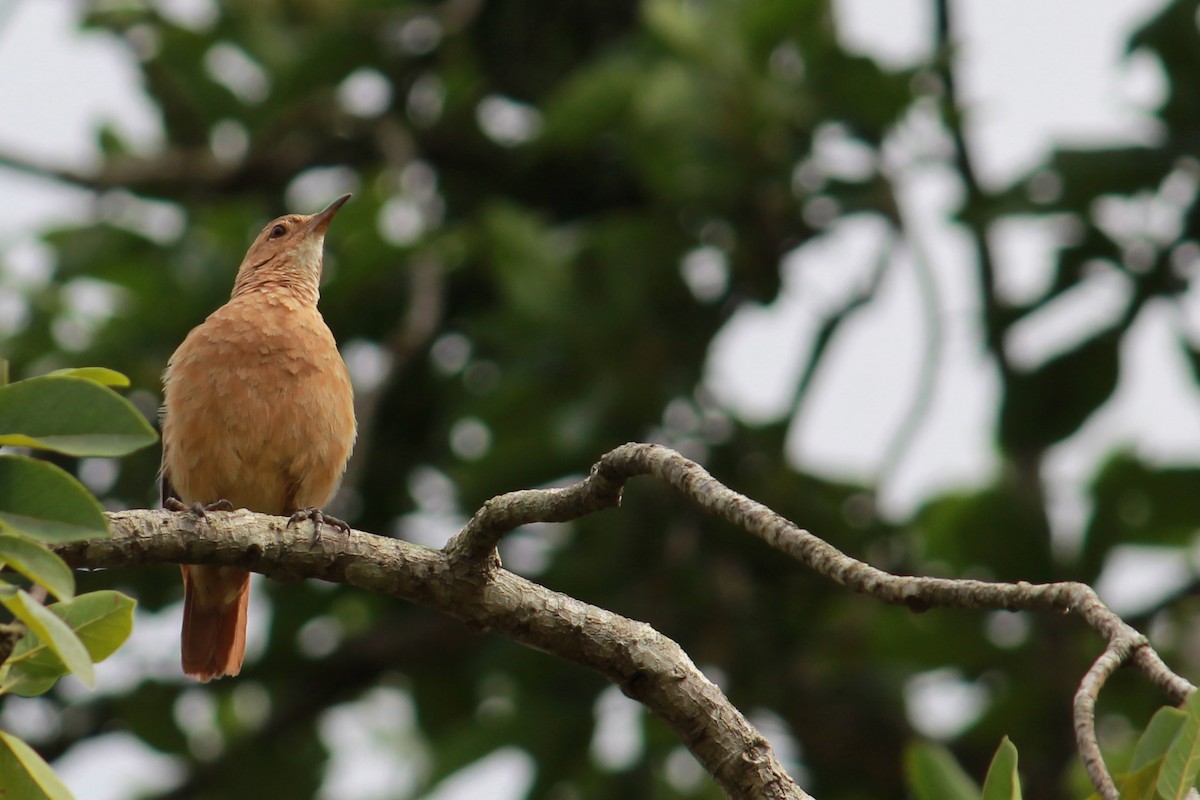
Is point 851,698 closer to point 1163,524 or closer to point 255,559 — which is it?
point 1163,524

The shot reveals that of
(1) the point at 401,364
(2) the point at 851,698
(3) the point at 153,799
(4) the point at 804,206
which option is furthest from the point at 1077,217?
(3) the point at 153,799

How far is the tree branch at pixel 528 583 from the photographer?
97.8 inches

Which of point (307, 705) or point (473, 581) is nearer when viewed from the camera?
point (473, 581)

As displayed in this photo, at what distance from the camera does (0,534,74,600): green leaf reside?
200 cm

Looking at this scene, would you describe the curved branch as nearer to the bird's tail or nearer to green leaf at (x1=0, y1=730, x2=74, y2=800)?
green leaf at (x1=0, y1=730, x2=74, y2=800)

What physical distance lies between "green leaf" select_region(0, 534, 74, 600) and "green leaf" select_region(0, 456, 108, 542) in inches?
2.0

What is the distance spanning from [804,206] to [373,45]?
1982 millimetres

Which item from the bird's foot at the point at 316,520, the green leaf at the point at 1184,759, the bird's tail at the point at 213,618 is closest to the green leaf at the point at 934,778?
the green leaf at the point at 1184,759

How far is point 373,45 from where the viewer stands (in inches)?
243

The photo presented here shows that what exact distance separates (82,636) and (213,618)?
93.9 inches

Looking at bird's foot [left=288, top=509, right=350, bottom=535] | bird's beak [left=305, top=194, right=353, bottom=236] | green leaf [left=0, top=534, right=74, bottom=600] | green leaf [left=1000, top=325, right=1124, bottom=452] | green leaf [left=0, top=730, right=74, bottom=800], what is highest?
bird's beak [left=305, top=194, right=353, bottom=236]

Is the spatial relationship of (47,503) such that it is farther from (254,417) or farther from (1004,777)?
(254,417)

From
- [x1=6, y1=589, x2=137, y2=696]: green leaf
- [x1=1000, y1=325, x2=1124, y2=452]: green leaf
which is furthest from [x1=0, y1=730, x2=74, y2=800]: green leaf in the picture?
[x1=1000, y1=325, x2=1124, y2=452]: green leaf

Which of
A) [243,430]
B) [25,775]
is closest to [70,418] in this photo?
[25,775]
